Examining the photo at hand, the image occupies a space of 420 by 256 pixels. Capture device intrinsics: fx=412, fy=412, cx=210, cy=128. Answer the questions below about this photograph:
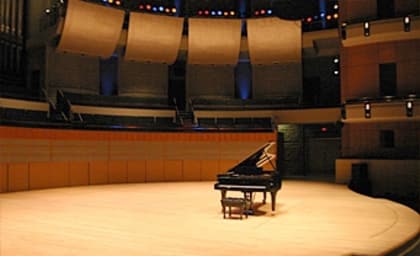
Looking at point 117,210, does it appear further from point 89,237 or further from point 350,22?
point 350,22

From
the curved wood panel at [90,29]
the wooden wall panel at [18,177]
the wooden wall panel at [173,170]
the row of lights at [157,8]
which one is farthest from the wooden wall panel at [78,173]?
the row of lights at [157,8]

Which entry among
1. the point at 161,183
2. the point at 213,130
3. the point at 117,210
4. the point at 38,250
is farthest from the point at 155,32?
the point at 38,250

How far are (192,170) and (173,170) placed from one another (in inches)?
23.6

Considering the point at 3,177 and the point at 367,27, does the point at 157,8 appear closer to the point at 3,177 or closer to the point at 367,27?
the point at 367,27

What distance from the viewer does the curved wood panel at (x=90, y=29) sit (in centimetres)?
1346

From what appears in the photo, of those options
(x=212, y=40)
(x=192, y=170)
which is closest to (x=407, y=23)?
(x=212, y=40)

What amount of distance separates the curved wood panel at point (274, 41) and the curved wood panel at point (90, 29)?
4.90 m

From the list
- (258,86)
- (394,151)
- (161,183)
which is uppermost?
(258,86)

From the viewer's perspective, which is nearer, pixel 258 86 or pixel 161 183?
pixel 161 183

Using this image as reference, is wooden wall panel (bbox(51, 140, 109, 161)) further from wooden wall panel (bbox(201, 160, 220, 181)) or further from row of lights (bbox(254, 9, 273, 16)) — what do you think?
row of lights (bbox(254, 9, 273, 16))

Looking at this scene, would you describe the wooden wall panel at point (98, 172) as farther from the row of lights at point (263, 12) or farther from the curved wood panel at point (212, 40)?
the row of lights at point (263, 12)

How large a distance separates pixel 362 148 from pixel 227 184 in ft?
23.2

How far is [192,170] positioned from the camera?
503 inches

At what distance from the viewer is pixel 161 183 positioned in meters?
11.9
